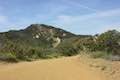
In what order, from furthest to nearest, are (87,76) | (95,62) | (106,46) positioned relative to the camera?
(106,46) → (95,62) → (87,76)

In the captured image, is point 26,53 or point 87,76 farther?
point 26,53

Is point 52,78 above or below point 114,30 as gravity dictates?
below

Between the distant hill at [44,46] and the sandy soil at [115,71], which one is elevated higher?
the distant hill at [44,46]

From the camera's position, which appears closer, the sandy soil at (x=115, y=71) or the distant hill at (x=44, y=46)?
the sandy soil at (x=115, y=71)

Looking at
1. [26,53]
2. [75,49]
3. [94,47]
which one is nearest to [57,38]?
[75,49]

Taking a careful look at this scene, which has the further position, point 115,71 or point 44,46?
point 44,46

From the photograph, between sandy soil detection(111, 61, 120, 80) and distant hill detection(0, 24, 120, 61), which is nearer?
sandy soil detection(111, 61, 120, 80)

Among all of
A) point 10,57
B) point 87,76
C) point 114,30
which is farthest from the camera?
point 114,30

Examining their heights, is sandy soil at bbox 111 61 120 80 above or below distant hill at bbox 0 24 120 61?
below

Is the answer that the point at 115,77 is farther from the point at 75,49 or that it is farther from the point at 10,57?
the point at 75,49

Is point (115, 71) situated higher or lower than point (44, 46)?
lower

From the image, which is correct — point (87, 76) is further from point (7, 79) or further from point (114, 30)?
point (114, 30)

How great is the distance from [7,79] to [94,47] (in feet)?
56.4

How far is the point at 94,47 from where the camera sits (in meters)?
27.2
